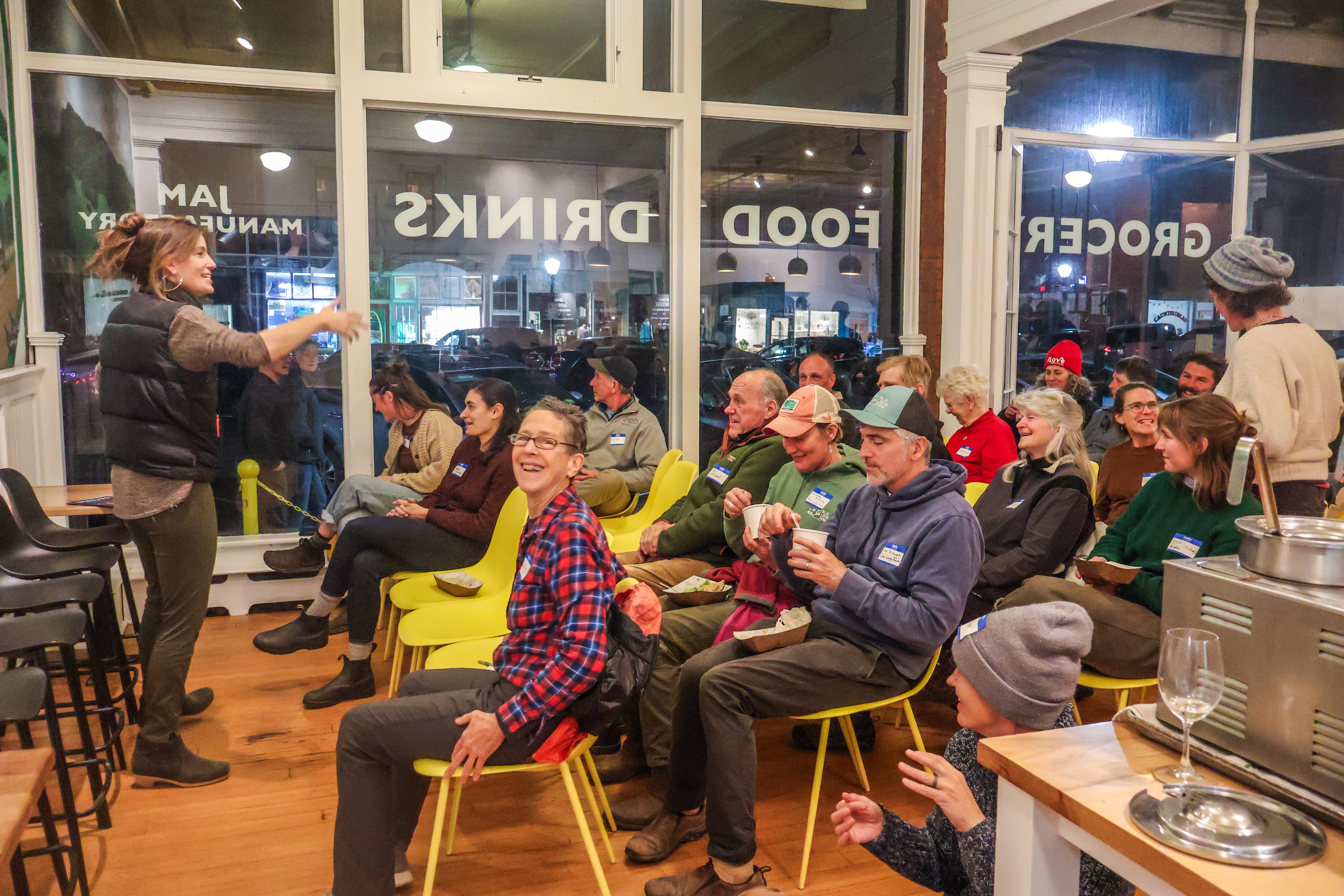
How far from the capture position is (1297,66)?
6066 mm

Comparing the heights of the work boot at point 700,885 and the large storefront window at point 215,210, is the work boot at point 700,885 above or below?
below

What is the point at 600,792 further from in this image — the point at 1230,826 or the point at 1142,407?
the point at 1142,407

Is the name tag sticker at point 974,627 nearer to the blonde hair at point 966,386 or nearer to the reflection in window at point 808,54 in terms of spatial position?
the blonde hair at point 966,386

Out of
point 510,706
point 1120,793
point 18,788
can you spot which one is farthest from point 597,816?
point 1120,793

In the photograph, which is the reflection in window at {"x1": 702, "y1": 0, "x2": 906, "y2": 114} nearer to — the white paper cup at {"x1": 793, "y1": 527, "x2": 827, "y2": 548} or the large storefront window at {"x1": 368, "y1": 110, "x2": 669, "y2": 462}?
the large storefront window at {"x1": 368, "y1": 110, "x2": 669, "y2": 462}

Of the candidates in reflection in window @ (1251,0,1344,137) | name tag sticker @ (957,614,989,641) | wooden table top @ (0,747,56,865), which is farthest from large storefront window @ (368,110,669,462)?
name tag sticker @ (957,614,989,641)

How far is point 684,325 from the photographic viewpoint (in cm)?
556

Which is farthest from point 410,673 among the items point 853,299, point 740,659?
point 853,299

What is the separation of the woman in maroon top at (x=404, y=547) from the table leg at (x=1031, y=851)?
268 centimetres

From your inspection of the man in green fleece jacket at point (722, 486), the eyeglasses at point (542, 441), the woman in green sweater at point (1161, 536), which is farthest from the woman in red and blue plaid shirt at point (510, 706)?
the woman in green sweater at point (1161, 536)

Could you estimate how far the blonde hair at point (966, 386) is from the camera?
14.5 feet

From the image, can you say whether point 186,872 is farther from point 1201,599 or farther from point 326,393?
point 326,393

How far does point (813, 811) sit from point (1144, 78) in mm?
5229

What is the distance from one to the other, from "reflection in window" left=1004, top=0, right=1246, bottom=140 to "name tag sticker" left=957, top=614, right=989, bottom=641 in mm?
4747
